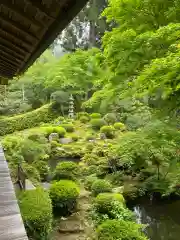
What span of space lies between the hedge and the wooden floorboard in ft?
45.3

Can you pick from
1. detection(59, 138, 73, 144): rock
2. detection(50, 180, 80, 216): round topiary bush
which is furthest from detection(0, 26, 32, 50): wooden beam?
detection(59, 138, 73, 144): rock

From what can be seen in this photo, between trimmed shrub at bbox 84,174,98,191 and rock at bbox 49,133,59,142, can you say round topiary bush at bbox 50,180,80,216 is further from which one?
rock at bbox 49,133,59,142

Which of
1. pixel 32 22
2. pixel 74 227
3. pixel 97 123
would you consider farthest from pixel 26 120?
pixel 32 22

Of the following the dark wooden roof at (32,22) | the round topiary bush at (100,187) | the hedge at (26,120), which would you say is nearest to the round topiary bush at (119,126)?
the hedge at (26,120)

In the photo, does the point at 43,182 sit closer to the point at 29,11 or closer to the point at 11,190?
the point at 11,190

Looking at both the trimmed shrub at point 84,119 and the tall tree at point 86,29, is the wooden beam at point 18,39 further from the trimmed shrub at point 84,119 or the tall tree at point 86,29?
the tall tree at point 86,29

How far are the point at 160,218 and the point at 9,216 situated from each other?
6100mm

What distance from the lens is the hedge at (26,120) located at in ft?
56.9

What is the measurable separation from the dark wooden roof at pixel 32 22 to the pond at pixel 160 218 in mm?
6071

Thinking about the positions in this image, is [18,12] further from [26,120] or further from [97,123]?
[26,120]

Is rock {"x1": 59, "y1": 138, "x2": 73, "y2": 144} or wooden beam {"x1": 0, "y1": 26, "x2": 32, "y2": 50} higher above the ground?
wooden beam {"x1": 0, "y1": 26, "x2": 32, "y2": 50}

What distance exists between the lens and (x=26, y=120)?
18.1 meters

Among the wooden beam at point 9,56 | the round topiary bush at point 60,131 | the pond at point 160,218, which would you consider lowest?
the pond at point 160,218

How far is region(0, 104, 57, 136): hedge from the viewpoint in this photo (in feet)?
56.9
